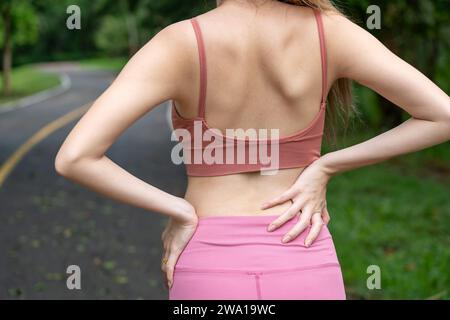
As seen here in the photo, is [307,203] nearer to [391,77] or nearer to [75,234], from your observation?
[391,77]

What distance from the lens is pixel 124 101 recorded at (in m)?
1.92

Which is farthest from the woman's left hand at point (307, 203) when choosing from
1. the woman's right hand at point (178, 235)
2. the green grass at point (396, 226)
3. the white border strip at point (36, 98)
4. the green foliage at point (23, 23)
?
the green foliage at point (23, 23)

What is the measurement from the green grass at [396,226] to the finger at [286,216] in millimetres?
3785

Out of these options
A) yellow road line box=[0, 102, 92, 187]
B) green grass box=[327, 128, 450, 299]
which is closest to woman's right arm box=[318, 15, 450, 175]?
green grass box=[327, 128, 450, 299]

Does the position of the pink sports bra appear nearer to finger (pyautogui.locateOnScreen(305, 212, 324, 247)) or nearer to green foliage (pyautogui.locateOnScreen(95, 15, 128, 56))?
finger (pyautogui.locateOnScreen(305, 212, 324, 247))

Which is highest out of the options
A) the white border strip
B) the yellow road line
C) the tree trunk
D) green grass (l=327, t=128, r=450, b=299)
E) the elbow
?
the tree trunk

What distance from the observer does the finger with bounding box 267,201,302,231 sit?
80.2 inches

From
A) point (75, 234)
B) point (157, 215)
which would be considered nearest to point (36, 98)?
point (157, 215)

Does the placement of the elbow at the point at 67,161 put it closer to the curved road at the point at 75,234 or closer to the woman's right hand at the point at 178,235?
the woman's right hand at the point at 178,235

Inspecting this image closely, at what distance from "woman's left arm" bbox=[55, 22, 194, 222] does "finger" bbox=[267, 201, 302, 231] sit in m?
0.41

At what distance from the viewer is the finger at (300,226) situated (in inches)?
80.1

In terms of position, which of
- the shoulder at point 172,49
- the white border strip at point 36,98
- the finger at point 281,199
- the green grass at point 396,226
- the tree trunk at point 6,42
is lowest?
the green grass at point 396,226

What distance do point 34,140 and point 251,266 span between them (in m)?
14.0

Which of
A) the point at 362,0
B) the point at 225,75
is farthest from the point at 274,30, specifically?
the point at 362,0
